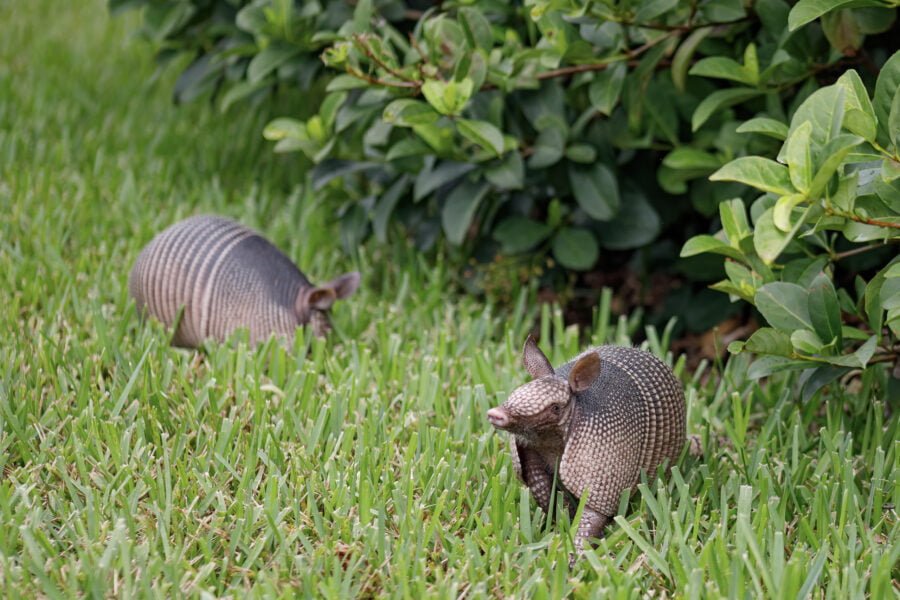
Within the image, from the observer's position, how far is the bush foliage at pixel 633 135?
236 cm

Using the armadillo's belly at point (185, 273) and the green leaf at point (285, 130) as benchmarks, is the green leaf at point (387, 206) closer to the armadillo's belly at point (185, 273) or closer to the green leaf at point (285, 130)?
the green leaf at point (285, 130)

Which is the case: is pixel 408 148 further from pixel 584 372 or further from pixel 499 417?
pixel 499 417

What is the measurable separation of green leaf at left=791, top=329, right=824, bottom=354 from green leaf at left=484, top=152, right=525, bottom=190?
46.7 inches

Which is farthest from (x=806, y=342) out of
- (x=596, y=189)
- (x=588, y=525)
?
(x=596, y=189)

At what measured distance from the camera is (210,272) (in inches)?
133

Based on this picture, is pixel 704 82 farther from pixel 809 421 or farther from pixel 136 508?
pixel 136 508

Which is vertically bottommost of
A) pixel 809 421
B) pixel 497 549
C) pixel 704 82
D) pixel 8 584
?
pixel 809 421

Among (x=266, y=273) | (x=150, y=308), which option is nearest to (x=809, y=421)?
(x=266, y=273)

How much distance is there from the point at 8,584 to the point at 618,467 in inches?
50.5

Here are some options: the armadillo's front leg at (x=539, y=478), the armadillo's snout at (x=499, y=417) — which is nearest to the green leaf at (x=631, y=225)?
the armadillo's front leg at (x=539, y=478)

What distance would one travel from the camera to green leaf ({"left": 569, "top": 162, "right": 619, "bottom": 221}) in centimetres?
358

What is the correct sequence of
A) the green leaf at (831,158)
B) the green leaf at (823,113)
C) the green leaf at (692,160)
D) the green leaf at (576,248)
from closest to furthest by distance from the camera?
the green leaf at (831,158) → the green leaf at (823,113) → the green leaf at (692,160) → the green leaf at (576,248)

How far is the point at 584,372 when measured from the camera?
233cm

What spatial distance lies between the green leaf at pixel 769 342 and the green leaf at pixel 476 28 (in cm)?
129
